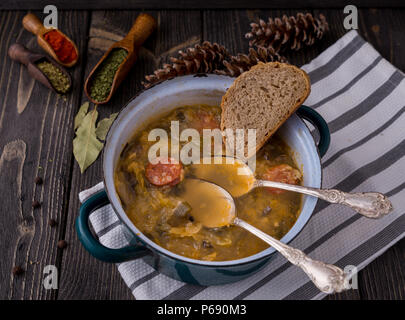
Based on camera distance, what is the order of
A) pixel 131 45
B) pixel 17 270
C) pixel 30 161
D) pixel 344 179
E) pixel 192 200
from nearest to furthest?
pixel 192 200 → pixel 17 270 → pixel 344 179 → pixel 30 161 → pixel 131 45

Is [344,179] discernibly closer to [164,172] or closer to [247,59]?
[247,59]

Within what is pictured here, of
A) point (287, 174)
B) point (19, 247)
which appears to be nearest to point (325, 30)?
point (287, 174)

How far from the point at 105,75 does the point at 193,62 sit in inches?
18.4

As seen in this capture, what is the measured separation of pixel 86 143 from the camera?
244 centimetres

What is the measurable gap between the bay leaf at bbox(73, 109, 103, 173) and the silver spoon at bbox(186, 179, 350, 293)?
0.68 metres

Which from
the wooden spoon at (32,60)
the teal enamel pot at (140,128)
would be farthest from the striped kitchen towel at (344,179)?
the wooden spoon at (32,60)

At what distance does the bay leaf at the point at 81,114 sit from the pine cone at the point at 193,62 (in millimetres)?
325

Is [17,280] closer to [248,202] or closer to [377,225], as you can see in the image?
[248,202]

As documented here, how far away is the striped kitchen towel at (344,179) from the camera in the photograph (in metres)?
→ 2.05

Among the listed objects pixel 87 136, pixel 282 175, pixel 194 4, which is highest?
pixel 194 4

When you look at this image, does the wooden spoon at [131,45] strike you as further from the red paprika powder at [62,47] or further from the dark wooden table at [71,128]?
the red paprika powder at [62,47]

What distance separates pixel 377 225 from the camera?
217 cm

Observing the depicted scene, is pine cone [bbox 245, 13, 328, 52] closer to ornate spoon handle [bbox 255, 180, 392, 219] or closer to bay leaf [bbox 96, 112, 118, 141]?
bay leaf [bbox 96, 112, 118, 141]

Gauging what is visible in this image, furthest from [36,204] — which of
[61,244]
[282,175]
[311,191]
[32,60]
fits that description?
[311,191]
